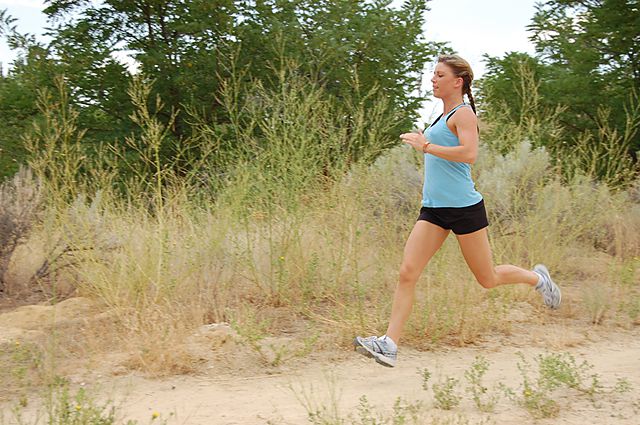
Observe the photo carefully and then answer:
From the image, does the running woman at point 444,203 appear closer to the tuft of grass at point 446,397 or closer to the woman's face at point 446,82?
Result: the woman's face at point 446,82

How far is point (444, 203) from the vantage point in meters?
4.70

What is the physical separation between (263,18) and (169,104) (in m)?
2.03

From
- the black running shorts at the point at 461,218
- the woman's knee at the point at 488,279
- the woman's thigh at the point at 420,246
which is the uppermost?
→ the black running shorts at the point at 461,218

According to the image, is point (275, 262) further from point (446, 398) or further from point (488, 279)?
point (446, 398)

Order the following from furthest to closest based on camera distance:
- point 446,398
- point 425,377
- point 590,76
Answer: point 590,76
point 425,377
point 446,398

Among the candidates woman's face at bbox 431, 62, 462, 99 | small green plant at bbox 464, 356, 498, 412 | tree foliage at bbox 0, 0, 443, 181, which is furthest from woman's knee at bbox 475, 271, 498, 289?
tree foliage at bbox 0, 0, 443, 181

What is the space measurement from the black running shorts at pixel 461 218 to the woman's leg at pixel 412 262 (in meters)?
0.06

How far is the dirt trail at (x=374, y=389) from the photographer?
4.07 meters

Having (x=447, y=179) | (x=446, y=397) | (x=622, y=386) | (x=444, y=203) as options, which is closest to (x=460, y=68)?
(x=447, y=179)

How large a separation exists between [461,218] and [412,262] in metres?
0.42

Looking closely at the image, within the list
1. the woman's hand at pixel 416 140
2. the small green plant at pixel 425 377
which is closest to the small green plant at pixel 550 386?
the small green plant at pixel 425 377

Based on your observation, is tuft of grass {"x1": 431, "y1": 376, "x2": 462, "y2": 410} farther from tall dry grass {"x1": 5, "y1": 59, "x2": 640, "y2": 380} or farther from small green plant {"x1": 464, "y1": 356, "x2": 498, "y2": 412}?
tall dry grass {"x1": 5, "y1": 59, "x2": 640, "y2": 380}

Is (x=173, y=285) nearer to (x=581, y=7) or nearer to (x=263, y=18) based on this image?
(x=263, y=18)

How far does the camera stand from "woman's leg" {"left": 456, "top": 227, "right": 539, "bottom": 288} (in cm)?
477
